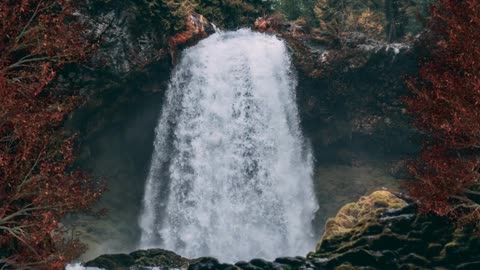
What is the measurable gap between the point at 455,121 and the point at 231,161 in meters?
14.5

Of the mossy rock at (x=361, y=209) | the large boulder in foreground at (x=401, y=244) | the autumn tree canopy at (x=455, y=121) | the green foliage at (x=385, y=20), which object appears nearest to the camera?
the autumn tree canopy at (x=455, y=121)

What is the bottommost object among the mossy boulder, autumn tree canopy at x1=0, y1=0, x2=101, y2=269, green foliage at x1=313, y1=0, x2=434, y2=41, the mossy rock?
the mossy boulder

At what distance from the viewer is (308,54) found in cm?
2769

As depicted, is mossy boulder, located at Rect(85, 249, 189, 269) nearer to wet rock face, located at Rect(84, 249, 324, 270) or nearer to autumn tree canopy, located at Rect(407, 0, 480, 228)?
wet rock face, located at Rect(84, 249, 324, 270)

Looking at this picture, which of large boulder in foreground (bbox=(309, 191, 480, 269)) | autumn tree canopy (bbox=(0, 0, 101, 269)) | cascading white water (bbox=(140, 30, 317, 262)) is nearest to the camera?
autumn tree canopy (bbox=(0, 0, 101, 269))

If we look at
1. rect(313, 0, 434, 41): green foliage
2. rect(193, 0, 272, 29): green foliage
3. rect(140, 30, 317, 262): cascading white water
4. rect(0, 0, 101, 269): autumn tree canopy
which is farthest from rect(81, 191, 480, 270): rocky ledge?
rect(193, 0, 272, 29): green foliage

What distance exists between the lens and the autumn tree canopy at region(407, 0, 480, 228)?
12.4m

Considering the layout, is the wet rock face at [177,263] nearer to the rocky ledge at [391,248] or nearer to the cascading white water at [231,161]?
the rocky ledge at [391,248]

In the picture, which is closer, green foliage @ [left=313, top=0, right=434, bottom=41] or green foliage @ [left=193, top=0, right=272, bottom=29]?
green foliage @ [left=313, top=0, right=434, bottom=41]

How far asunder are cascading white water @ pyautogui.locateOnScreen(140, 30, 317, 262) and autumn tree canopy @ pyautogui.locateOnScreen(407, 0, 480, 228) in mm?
11477

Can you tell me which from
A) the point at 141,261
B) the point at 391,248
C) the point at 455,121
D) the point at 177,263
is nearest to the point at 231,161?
the point at 177,263

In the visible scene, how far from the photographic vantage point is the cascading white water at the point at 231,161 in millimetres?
24000

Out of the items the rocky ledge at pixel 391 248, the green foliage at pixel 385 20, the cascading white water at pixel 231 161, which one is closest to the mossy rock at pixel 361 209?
the rocky ledge at pixel 391 248

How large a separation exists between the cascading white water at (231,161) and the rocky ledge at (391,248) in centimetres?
699
